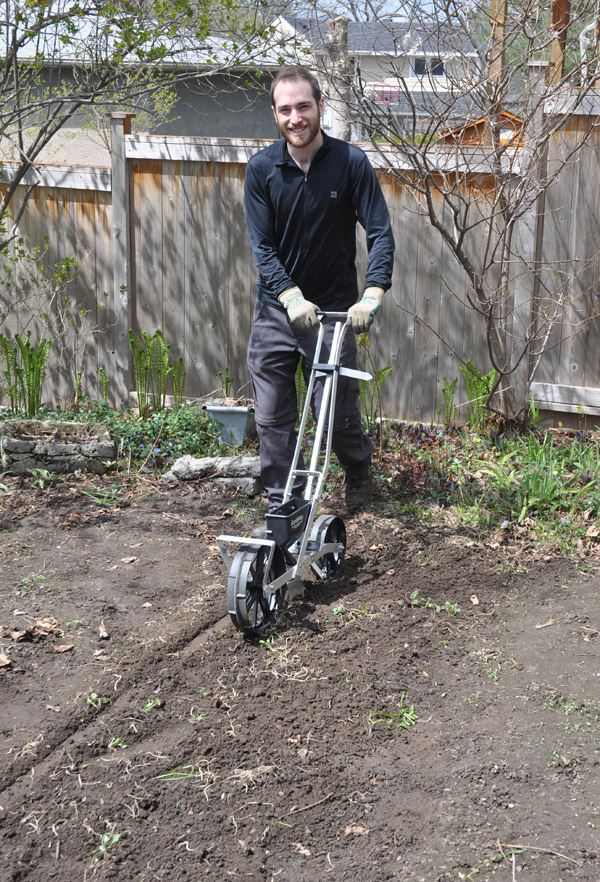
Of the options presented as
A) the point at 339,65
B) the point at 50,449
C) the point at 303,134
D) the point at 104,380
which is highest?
the point at 339,65

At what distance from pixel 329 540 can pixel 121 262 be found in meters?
3.53

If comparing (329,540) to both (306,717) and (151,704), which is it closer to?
(306,717)

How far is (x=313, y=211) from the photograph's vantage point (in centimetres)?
439

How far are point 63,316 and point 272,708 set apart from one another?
15.4ft

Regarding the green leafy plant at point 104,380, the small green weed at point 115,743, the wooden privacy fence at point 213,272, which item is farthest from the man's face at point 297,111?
the green leafy plant at point 104,380

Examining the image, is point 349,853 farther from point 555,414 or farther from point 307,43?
point 307,43

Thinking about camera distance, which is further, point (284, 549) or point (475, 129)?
point (475, 129)

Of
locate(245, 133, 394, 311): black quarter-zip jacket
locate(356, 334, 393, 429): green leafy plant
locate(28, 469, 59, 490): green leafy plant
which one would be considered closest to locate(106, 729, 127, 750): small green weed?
locate(245, 133, 394, 311): black quarter-zip jacket

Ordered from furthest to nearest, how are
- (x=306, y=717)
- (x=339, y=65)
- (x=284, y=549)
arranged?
(x=339, y=65) < (x=284, y=549) < (x=306, y=717)

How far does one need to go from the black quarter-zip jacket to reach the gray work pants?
24 cm

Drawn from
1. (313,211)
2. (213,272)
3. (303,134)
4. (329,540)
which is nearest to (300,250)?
(313,211)

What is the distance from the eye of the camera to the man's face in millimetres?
4051

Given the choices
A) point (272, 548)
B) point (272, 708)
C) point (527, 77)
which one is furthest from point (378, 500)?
point (527, 77)

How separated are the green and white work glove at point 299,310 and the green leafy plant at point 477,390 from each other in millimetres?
2146
